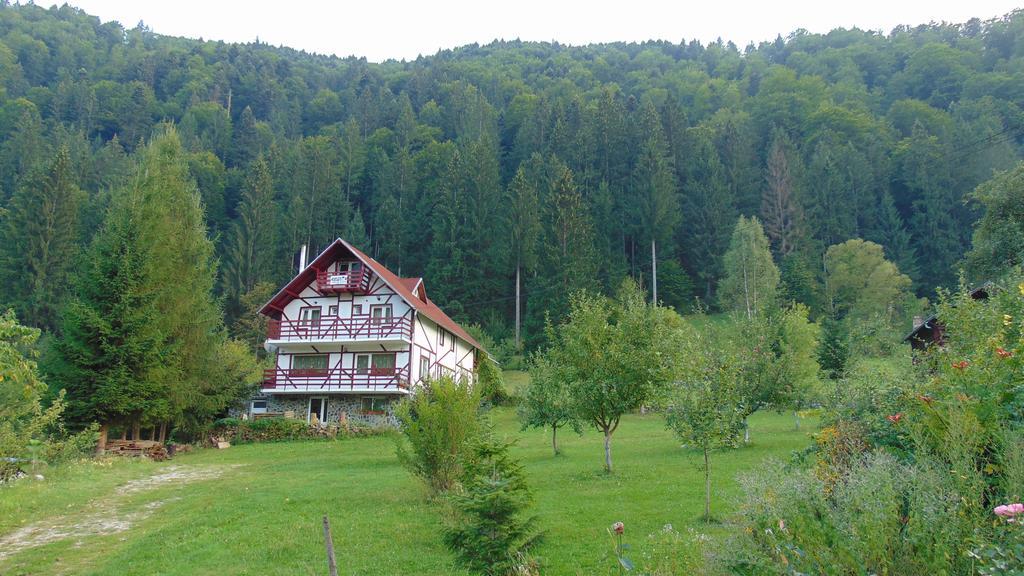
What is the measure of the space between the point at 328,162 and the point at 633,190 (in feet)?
106

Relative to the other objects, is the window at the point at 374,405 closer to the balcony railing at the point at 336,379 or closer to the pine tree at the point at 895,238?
the balcony railing at the point at 336,379

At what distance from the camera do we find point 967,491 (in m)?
6.05

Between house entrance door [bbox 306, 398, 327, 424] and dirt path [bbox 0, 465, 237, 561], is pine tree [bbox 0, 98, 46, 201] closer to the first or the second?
house entrance door [bbox 306, 398, 327, 424]

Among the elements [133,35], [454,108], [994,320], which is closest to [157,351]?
[994,320]

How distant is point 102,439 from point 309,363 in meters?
10.5

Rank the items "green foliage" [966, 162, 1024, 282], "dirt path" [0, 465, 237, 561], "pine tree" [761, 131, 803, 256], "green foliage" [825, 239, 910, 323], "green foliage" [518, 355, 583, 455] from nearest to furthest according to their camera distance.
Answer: "dirt path" [0, 465, 237, 561]
"green foliage" [518, 355, 583, 455]
"green foliage" [966, 162, 1024, 282]
"green foliage" [825, 239, 910, 323]
"pine tree" [761, 131, 803, 256]

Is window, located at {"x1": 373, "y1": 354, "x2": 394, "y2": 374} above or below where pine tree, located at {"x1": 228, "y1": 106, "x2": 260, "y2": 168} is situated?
below

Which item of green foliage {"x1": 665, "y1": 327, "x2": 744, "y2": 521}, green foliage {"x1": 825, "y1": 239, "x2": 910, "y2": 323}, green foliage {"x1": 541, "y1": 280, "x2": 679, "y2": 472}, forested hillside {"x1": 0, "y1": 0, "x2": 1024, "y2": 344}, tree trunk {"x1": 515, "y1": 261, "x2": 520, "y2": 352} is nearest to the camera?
green foliage {"x1": 665, "y1": 327, "x2": 744, "y2": 521}

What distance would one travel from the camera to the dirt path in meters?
13.1

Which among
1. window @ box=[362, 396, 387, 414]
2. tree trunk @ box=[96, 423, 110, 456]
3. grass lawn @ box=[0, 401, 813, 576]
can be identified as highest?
window @ box=[362, 396, 387, 414]

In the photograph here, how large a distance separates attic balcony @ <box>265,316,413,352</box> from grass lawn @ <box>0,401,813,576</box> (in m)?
9.72

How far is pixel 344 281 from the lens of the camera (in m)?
34.3

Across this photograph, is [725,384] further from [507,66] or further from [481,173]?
[507,66]

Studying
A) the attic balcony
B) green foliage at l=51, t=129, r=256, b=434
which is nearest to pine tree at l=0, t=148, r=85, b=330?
green foliage at l=51, t=129, r=256, b=434
